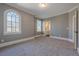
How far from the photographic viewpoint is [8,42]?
4926 mm

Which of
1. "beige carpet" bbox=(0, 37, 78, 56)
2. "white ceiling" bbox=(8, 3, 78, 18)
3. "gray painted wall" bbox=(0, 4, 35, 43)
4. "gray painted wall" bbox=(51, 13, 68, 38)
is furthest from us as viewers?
"gray painted wall" bbox=(51, 13, 68, 38)

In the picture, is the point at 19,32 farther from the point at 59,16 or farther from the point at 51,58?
the point at 51,58

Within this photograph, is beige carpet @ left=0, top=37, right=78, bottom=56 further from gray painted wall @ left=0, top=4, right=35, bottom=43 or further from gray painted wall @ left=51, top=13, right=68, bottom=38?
gray painted wall @ left=51, top=13, right=68, bottom=38

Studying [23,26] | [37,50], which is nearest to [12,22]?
[23,26]

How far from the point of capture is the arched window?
497cm

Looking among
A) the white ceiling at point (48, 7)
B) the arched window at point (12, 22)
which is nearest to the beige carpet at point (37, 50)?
the arched window at point (12, 22)

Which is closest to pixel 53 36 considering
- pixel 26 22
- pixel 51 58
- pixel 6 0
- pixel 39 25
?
pixel 39 25

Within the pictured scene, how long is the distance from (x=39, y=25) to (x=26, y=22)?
203 cm

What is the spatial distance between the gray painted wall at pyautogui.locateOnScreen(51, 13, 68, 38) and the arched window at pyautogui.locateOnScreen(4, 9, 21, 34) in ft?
10.1

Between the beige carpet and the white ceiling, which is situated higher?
the white ceiling

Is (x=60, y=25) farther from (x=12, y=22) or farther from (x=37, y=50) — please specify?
(x=37, y=50)

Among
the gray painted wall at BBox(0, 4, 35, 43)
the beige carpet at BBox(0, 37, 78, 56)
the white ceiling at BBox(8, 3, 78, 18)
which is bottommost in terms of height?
the beige carpet at BBox(0, 37, 78, 56)

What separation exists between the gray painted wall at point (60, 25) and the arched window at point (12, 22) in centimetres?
307

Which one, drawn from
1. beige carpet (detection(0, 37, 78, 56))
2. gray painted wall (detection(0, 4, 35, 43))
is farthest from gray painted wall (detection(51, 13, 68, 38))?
beige carpet (detection(0, 37, 78, 56))
